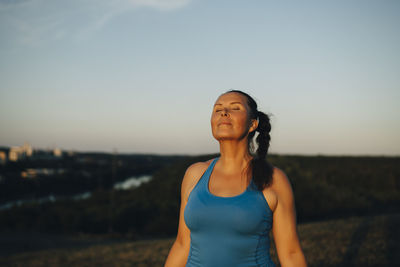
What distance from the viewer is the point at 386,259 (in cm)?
612

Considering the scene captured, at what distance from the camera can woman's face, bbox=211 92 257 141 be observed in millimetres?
1687

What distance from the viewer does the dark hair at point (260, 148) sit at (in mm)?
1596

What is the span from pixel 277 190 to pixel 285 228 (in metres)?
0.20

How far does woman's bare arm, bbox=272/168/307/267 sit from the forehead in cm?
48

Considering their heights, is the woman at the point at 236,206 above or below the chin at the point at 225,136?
below

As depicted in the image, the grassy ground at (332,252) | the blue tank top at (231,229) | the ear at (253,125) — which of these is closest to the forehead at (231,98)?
the ear at (253,125)

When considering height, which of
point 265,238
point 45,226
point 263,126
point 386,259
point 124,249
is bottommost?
point 45,226

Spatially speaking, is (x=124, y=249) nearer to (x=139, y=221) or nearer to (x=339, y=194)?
(x=139, y=221)

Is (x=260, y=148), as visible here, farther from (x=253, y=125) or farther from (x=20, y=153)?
(x=20, y=153)

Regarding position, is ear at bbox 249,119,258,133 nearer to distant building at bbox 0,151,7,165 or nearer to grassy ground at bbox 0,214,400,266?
grassy ground at bbox 0,214,400,266

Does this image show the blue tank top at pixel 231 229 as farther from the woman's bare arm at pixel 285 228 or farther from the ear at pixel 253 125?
the ear at pixel 253 125

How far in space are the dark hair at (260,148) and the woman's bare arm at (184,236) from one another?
0.33 m

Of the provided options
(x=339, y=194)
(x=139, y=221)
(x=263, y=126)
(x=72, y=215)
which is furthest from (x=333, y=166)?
(x=263, y=126)

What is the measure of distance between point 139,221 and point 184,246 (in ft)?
91.2
